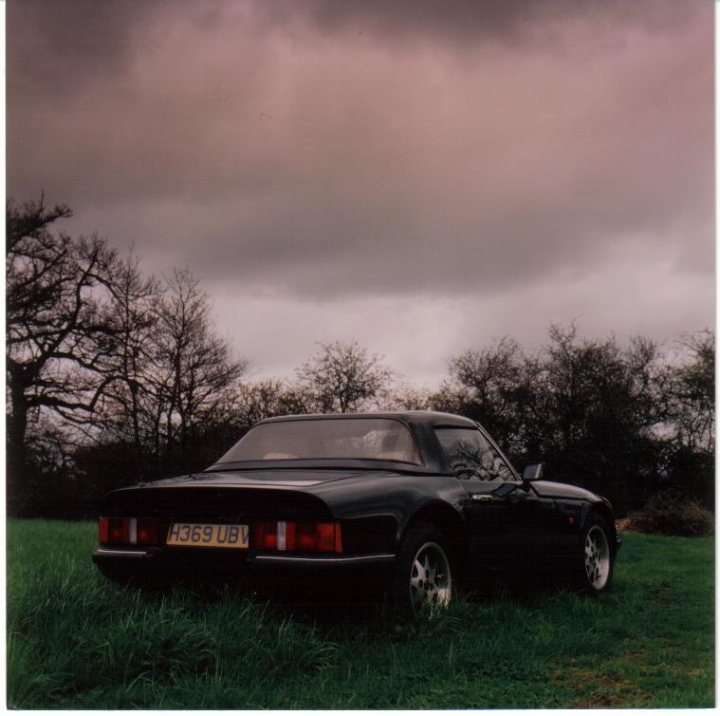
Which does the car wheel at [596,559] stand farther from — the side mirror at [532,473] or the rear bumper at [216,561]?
the rear bumper at [216,561]

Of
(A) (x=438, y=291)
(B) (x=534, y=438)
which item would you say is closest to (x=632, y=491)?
(B) (x=534, y=438)

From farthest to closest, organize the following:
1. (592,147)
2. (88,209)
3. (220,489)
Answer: (88,209), (592,147), (220,489)

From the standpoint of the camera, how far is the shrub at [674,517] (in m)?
12.8

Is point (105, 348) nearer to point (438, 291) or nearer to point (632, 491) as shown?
point (438, 291)

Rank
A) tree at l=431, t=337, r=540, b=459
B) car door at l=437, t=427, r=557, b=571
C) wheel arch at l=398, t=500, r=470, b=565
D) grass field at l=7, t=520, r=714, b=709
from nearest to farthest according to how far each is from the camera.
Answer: grass field at l=7, t=520, r=714, b=709, wheel arch at l=398, t=500, r=470, b=565, car door at l=437, t=427, r=557, b=571, tree at l=431, t=337, r=540, b=459

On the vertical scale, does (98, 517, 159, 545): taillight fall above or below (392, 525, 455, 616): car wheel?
above

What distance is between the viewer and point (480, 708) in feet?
11.0

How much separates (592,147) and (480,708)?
3.80 metres

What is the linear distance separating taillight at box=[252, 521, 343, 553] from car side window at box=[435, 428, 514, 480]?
1.34 meters

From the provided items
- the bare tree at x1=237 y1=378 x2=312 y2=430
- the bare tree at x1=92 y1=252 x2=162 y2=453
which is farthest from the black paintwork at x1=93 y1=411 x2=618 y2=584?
the bare tree at x1=237 y1=378 x2=312 y2=430

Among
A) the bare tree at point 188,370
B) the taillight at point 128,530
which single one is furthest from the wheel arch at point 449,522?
the bare tree at point 188,370

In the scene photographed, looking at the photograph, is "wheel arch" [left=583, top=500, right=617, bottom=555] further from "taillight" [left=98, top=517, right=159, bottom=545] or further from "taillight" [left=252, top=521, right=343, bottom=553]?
"taillight" [left=98, top=517, right=159, bottom=545]

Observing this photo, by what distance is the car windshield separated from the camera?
473cm

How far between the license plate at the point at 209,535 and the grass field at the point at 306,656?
0.24m
